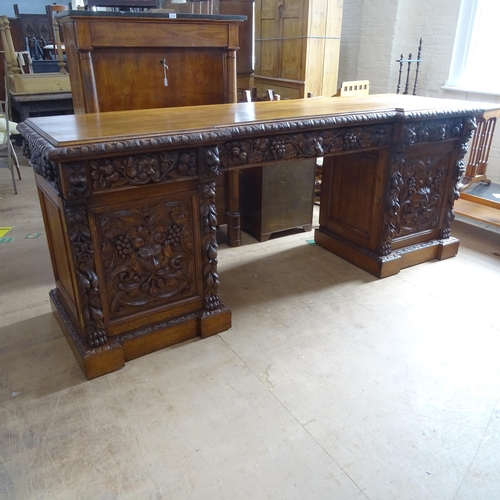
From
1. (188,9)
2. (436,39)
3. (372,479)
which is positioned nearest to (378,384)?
(372,479)

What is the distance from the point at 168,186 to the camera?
1713 millimetres

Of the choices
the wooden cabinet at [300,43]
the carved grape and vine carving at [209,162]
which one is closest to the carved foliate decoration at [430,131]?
the carved grape and vine carving at [209,162]

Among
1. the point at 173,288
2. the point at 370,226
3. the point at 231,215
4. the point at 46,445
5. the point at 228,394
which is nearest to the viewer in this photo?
the point at 46,445

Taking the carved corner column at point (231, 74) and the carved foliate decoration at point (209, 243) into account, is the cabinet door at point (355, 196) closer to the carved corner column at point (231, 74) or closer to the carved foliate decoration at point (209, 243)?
the carved corner column at point (231, 74)

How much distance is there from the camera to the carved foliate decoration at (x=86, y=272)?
155 cm

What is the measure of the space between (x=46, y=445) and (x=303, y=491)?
33.3 inches

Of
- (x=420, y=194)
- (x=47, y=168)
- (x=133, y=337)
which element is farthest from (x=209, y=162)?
(x=420, y=194)

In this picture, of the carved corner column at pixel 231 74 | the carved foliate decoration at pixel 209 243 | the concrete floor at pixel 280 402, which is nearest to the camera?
the concrete floor at pixel 280 402

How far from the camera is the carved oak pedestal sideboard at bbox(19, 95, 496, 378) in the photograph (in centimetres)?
155

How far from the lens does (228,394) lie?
5.54 ft

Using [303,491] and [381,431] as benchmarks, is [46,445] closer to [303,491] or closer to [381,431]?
[303,491]

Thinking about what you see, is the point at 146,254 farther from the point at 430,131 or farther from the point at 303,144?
the point at 430,131

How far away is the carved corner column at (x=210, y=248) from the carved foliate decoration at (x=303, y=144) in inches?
3.7

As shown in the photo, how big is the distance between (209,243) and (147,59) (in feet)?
4.59
